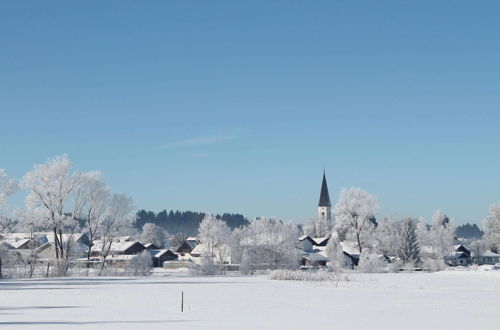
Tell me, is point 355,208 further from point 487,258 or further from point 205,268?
point 487,258

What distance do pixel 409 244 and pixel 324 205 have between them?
71.8 meters

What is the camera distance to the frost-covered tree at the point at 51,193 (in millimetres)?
63469

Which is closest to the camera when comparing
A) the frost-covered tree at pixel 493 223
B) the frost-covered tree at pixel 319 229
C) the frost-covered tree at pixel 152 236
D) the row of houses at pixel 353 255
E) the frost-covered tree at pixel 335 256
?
the frost-covered tree at pixel 335 256

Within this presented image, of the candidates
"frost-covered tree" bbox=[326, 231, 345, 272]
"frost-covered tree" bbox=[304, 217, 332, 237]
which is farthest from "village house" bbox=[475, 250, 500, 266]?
"frost-covered tree" bbox=[326, 231, 345, 272]

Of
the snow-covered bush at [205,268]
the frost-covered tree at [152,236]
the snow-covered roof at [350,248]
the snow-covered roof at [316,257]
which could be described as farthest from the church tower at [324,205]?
the snow-covered bush at [205,268]

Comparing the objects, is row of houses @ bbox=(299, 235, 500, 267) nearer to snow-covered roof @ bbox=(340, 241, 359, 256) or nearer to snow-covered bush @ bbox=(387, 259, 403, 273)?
snow-covered roof @ bbox=(340, 241, 359, 256)

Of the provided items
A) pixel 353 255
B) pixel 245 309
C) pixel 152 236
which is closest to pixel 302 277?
pixel 245 309

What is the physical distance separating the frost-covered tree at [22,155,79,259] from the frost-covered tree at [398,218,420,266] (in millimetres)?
53768

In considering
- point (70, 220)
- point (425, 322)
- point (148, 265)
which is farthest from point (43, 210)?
point (425, 322)

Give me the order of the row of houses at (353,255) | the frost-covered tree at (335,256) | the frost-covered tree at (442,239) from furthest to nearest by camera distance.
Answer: the frost-covered tree at (442,239)
the row of houses at (353,255)
the frost-covered tree at (335,256)

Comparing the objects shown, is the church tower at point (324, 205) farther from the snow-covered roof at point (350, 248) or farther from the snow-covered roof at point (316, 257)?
the snow-covered roof at point (316, 257)

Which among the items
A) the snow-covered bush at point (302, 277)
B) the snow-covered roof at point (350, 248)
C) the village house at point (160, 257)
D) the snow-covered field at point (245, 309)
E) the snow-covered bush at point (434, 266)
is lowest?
the snow-covered field at point (245, 309)

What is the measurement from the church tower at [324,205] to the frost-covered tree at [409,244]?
70664 millimetres

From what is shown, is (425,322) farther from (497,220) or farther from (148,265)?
(497,220)
